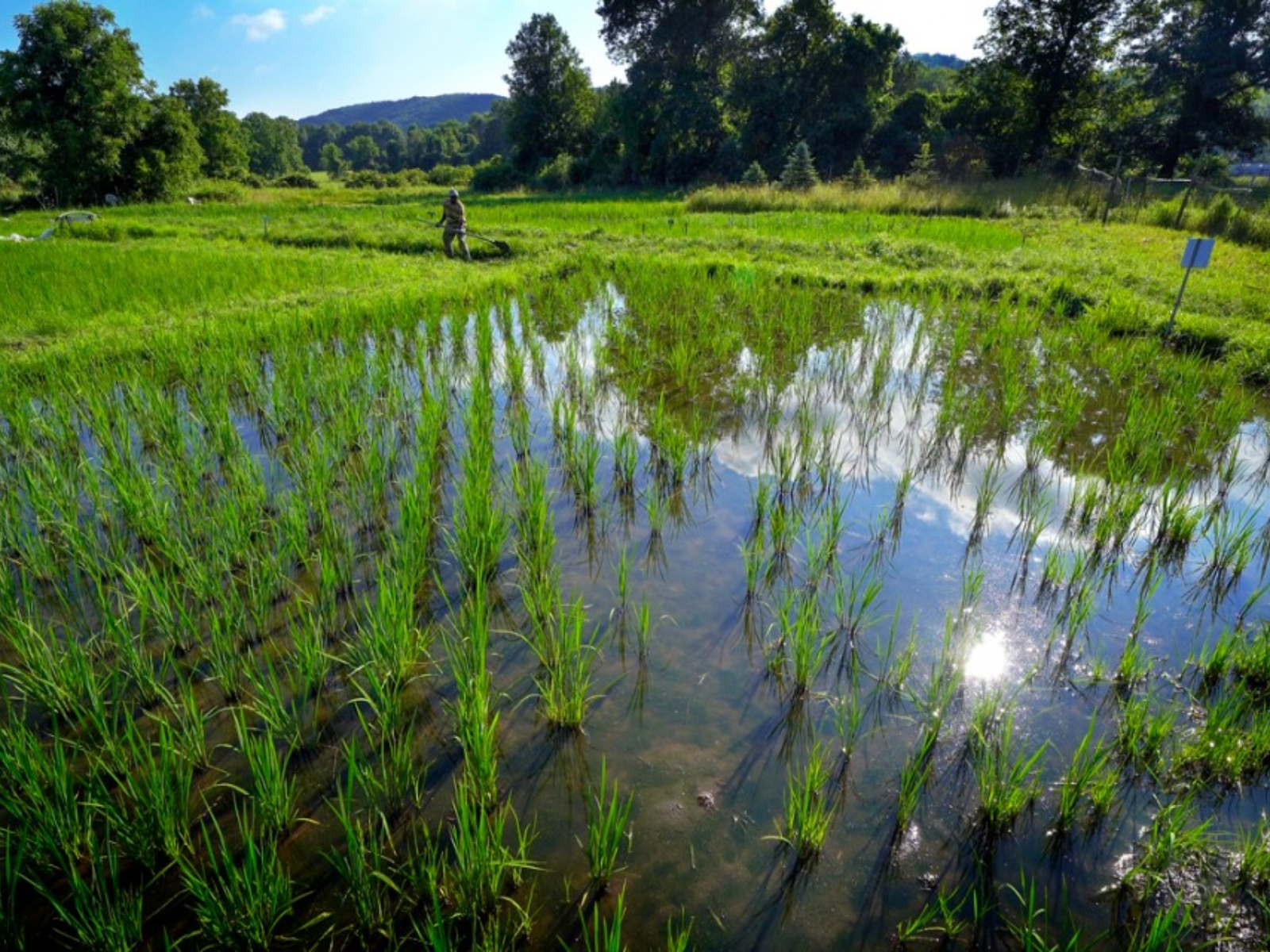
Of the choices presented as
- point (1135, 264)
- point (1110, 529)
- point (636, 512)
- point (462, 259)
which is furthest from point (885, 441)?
point (462, 259)

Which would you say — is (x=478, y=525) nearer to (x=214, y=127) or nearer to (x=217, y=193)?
(x=217, y=193)

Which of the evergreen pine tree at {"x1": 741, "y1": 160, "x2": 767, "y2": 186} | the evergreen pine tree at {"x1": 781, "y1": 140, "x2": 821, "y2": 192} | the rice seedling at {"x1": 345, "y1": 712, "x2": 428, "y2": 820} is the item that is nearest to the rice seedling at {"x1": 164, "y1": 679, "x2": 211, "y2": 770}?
the rice seedling at {"x1": 345, "y1": 712, "x2": 428, "y2": 820}

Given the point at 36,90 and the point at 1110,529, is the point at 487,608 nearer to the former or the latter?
the point at 1110,529

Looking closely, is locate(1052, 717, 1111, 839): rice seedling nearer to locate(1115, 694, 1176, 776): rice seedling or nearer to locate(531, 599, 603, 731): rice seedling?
locate(1115, 694, 1176, 776): rice seedling

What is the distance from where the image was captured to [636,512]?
3682 mm

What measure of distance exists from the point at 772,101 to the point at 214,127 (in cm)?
3256

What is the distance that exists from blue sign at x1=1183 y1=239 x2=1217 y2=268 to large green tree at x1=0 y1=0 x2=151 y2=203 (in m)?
34.3

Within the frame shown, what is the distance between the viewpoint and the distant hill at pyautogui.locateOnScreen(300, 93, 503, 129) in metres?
158

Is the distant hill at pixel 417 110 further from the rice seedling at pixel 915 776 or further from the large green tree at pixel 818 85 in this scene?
the rice seedling at pixel 915 776

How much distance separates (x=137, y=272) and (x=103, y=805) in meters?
9.09

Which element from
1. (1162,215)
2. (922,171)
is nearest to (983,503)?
(1162,215)

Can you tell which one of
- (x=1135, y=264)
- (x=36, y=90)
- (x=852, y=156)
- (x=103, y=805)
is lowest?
(x=103, y=805)

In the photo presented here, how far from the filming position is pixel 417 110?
557 feet

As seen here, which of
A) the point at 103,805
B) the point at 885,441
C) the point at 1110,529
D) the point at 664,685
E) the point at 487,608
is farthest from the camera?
the point at 885,441
